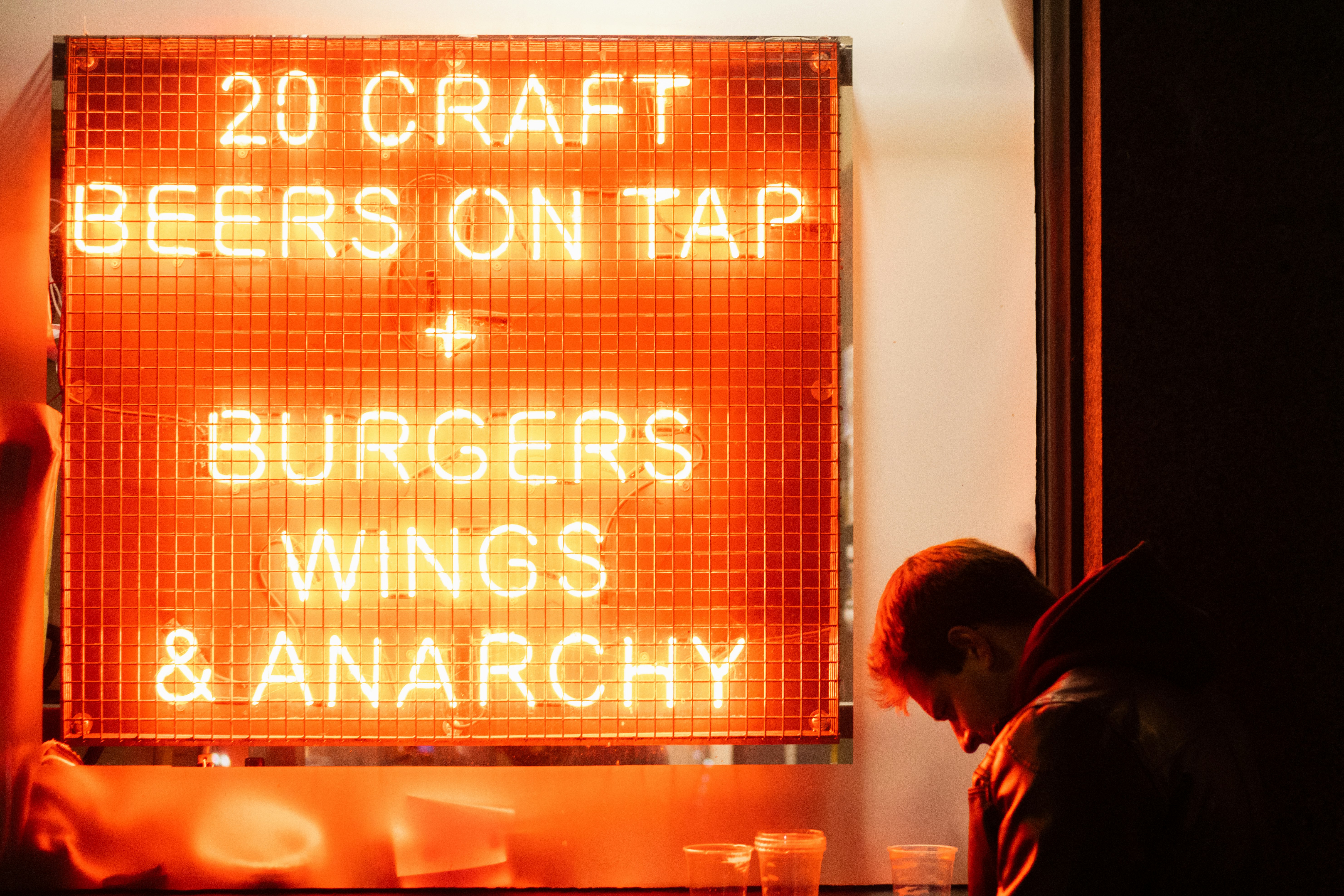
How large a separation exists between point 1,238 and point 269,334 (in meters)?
0.64

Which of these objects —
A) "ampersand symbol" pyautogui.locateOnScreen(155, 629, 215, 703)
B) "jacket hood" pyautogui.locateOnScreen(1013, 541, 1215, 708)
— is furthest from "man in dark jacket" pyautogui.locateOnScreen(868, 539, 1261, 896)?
"ampersand symbol" pyautogui.locateOnScreen(155, 629, 215, 703)

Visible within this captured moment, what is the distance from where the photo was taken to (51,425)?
90.2 inches

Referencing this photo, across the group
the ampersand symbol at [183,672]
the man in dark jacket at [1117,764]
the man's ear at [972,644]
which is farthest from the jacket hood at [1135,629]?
the ampersand symbol at [183,672]

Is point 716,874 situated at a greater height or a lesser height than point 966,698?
lesser

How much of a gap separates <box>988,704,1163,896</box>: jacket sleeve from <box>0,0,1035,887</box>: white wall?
93cm

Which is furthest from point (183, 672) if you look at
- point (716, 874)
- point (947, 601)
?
point (947, 601)

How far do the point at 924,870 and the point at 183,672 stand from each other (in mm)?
1550

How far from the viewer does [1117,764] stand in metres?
1.34

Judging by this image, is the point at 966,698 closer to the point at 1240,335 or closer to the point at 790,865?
the point at 790,865

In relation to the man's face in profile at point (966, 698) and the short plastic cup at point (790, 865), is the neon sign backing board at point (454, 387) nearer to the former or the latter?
the short plastic cup at point (790, 865)

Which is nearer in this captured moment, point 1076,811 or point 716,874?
point 1076,811

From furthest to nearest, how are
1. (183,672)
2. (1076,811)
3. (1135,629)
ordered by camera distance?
(183,672), (1135,629), (1076,811)

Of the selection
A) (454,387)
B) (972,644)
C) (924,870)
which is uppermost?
(454,387)

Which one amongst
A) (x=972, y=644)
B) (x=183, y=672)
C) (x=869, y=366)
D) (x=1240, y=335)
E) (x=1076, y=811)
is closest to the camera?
(x=1076, y=811)
